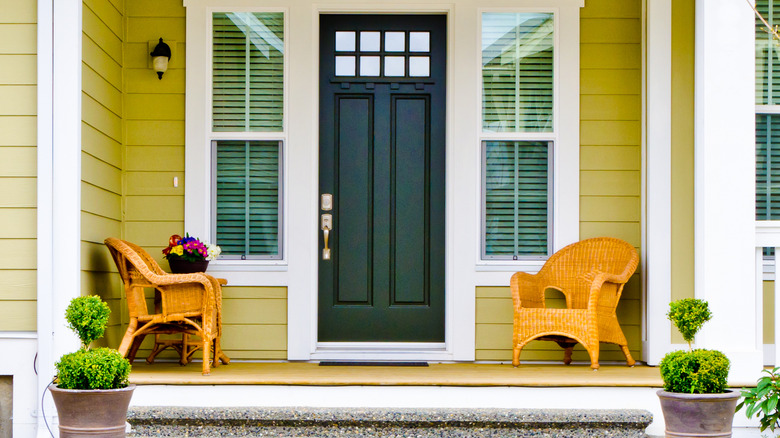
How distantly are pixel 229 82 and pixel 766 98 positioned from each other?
3.30 m

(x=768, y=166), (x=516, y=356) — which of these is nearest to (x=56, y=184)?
(x=516, y=356)

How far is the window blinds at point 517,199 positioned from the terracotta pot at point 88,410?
2583 millimetres

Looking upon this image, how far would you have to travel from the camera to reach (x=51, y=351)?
165 inches

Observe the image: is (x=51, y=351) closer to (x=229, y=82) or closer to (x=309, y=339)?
(x=309, y=339)

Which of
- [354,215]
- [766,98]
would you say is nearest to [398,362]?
[354,215]

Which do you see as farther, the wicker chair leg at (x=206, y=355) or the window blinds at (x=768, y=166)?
the window blinds at (x=768, y=166)

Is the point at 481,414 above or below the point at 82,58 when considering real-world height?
below

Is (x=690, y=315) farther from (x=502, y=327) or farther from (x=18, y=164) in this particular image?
(x=18, y=164)

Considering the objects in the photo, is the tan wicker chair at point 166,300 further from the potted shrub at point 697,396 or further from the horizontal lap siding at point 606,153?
the potted shrub at point 697,396

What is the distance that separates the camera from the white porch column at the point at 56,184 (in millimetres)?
4195

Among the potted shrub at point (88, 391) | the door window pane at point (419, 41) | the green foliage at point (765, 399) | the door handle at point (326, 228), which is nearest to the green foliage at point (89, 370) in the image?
the potted shrub at point (88, 391)

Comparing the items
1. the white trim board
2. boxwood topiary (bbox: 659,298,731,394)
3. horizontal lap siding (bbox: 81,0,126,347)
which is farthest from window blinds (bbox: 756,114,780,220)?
horizontal lap siding (bbox: 81,0,126,347)

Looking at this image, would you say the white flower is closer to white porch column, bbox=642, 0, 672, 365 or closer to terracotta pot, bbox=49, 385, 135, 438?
terracotta pot, bbox=49, 385, 135, 438

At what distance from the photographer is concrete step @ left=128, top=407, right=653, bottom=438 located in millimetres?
3977
